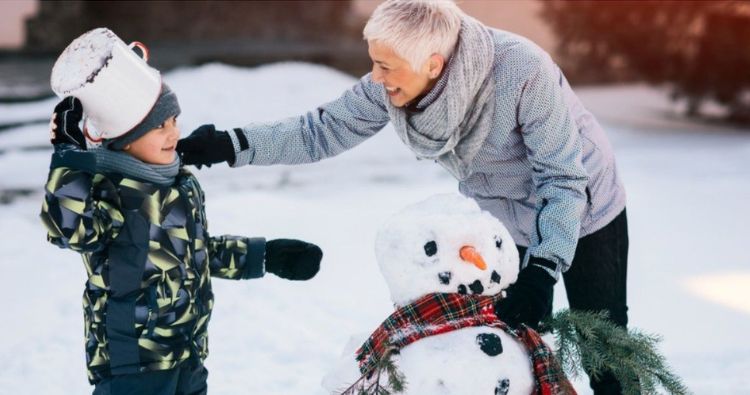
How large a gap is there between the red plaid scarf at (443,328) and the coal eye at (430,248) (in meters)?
0.09

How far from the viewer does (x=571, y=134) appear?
2.23 meters

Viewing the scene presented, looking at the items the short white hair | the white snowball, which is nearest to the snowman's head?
the short white hair

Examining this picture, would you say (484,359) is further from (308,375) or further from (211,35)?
(211,35)

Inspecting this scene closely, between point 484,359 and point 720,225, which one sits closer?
point 484,359

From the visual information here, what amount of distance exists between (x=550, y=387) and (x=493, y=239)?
33 cm

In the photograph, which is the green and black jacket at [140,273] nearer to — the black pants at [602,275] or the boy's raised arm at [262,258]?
the boy's raised arm at [262,258]

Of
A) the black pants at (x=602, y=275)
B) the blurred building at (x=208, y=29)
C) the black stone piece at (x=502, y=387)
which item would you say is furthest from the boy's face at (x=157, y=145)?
the blurred building at (x=208, y=29)

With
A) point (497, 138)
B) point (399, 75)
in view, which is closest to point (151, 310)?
point (399, 75)

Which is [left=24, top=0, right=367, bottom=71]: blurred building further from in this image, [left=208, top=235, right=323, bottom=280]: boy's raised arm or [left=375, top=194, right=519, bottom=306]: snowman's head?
[left=375, top=194, right=519, bottom=306]: snowman's head

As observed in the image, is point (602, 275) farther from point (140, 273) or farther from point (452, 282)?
point (140, 273)

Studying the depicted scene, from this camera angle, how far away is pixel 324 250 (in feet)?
16.1

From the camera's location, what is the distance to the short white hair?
2027 mm

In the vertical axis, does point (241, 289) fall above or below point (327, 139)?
below

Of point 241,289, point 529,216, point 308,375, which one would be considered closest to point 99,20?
point 241,289
